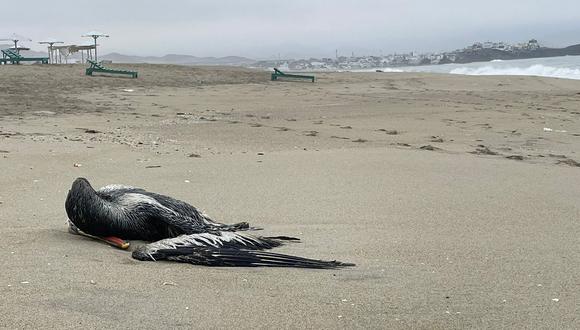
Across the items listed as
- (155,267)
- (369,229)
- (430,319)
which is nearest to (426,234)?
(369,229)

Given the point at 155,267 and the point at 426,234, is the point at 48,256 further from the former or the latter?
the point at 426,234

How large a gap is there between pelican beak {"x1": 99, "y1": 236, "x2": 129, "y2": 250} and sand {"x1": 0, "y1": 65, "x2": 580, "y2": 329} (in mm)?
109

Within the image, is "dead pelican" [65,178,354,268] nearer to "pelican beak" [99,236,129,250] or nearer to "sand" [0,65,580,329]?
"pelican beak" [99,236,129,250]

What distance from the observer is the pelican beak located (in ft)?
14.5

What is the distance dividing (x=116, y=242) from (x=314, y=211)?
77.6 inches

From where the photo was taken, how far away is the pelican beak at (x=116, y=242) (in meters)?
4.43

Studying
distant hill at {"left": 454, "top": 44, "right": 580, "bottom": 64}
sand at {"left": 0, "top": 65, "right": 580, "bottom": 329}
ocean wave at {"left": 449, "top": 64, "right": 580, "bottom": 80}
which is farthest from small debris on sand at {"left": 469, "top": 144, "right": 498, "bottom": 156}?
distant hill at {"left": 454, "top": 44, "right": 580, "bottom": 64}

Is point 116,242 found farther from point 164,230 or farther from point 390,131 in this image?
point 390,131

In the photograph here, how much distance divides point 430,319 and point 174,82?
66.5 ft

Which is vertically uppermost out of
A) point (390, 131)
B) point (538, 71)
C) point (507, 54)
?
point (507, 54)

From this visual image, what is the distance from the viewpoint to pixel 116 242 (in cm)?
448

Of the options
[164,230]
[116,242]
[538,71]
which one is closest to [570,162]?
[164,230]

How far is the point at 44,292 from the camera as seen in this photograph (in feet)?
10.5

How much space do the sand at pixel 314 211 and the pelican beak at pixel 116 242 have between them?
11 centimetres
